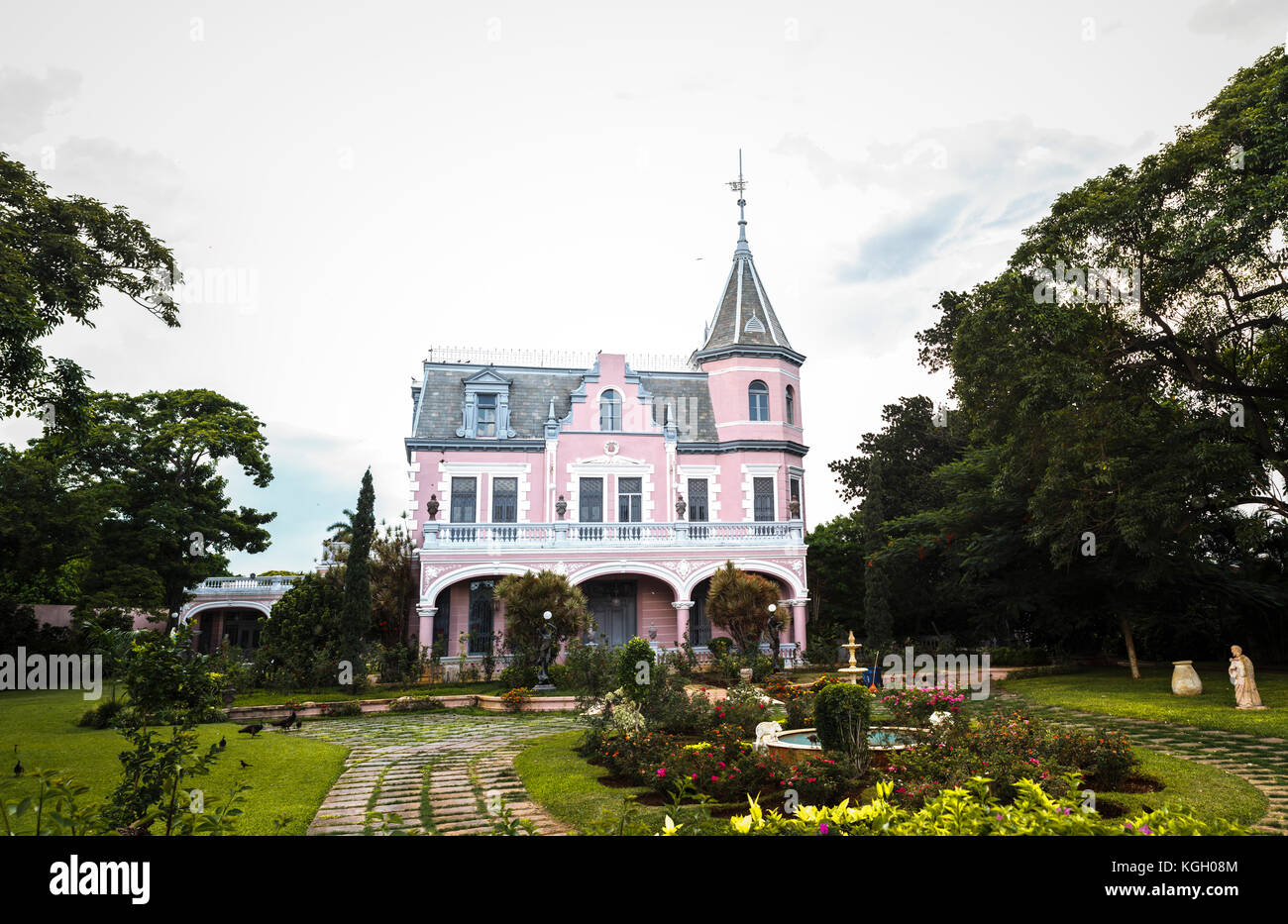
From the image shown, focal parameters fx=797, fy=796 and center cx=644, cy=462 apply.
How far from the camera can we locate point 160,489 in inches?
1182

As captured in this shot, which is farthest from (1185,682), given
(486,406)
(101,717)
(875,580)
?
(486,406)

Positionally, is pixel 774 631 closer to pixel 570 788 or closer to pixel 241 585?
pixel 570 788

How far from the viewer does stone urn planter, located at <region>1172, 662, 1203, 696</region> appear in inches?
687

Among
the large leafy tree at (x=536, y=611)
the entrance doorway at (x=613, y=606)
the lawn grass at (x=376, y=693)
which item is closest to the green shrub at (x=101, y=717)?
the lawn grass at (x=376, y=693)

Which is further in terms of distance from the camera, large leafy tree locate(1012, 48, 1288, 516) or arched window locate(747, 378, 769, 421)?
arched window locate(747, 378, 769, 421)

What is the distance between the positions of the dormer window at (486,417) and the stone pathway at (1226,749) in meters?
20.7

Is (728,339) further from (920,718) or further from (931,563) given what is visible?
(920,718)

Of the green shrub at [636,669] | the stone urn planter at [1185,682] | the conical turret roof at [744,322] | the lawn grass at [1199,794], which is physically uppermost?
the conical turret roof at [744,322]

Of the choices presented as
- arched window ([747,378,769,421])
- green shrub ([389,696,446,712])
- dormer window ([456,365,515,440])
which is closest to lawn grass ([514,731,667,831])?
green shrub ([389,696,446,712])

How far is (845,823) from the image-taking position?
408 cm

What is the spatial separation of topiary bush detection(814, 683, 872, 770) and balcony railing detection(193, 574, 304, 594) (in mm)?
27291

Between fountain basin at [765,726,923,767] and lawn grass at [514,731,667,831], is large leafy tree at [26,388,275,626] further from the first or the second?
fountain basin at [765,726,923,767]

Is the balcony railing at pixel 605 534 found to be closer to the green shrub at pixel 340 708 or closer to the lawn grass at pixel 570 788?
the green shrub at pixel 340 708

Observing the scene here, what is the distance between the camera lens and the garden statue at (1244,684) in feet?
48.8
